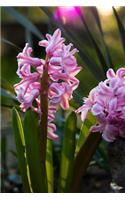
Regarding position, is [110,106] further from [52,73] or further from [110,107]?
[52,73]

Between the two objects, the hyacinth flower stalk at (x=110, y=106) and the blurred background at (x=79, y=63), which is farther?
the blurred background at (x=79, y=63)

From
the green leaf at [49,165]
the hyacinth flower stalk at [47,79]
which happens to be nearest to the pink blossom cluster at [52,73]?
the hyacinth flower stalk at [47,79]

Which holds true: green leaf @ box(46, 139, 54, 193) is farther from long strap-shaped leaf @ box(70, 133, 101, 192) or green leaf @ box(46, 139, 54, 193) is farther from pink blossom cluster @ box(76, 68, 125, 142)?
pink blossom cluster @ box(76, 68, 125, 142)

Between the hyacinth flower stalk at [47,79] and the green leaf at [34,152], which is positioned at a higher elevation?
the hyacinth flower stalk at [47,79]

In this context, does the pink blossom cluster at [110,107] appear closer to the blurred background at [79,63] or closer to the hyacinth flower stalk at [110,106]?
the hyacinth flower stalk at [110,106]

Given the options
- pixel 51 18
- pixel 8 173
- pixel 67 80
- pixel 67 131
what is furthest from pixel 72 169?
pixel 8 173
